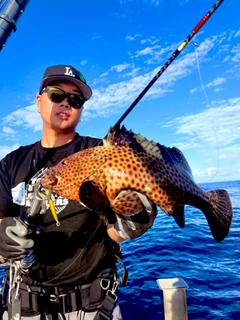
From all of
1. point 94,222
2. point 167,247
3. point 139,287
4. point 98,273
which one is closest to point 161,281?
point 139,287

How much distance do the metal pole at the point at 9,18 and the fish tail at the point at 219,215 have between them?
289 inches

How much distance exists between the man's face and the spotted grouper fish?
0.93 meters

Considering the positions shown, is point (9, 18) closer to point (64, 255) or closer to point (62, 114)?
point (62, 114)

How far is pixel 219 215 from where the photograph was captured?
342 centimetres

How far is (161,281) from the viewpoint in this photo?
257 inches

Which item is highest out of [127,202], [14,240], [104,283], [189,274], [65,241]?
[127,202]

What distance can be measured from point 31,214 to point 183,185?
196 centimetres

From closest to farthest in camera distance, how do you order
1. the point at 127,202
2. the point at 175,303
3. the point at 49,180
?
the point at 127,202 < the point at 49,180 < the point at 175,303

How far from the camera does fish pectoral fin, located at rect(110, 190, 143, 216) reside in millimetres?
2844

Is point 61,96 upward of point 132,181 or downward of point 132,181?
upward

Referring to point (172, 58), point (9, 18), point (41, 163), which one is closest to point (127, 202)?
point (41, 163)

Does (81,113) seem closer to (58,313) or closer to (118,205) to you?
(118,205)

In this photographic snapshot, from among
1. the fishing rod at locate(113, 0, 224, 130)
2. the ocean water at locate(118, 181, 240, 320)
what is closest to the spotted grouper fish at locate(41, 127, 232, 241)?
the fishing rod at locate(113, 0, 224, 130)

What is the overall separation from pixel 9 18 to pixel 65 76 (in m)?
5.05
